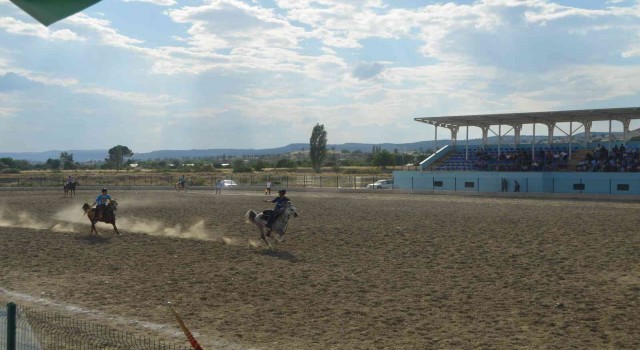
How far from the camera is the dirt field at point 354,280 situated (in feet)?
30.9

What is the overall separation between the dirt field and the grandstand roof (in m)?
21.9

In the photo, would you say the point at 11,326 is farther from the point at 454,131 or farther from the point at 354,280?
the point at 454,131

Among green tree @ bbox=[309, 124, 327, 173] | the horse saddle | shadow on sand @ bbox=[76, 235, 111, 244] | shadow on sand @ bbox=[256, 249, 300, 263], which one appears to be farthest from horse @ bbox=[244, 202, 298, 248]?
green tree @ bbox=[309, 124, 327, 173]

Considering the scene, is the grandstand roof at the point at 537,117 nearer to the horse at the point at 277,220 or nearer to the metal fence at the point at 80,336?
the horse at the point at 277,220

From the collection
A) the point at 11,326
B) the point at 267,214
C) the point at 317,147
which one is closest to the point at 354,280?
the point at 267,214

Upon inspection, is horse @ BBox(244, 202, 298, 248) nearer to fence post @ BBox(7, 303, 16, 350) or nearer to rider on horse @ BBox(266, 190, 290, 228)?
rider on horse @ BBox(266, 190, 290, 228)

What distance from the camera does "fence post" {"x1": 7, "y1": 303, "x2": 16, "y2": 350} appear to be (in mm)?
4605

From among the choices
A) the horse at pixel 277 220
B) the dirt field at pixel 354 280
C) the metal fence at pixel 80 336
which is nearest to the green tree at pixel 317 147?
the dirt field at pixel 354 280

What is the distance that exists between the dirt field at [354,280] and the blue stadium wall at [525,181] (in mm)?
17997

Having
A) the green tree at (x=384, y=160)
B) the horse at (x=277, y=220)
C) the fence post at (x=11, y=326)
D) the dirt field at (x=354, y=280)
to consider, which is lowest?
the dirt field at (x=354, y=280)

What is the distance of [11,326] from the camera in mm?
4684

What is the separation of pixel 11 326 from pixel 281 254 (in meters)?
12.6

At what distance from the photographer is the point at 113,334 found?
922cm

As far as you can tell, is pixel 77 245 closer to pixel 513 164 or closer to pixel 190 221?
pixel 190 221
